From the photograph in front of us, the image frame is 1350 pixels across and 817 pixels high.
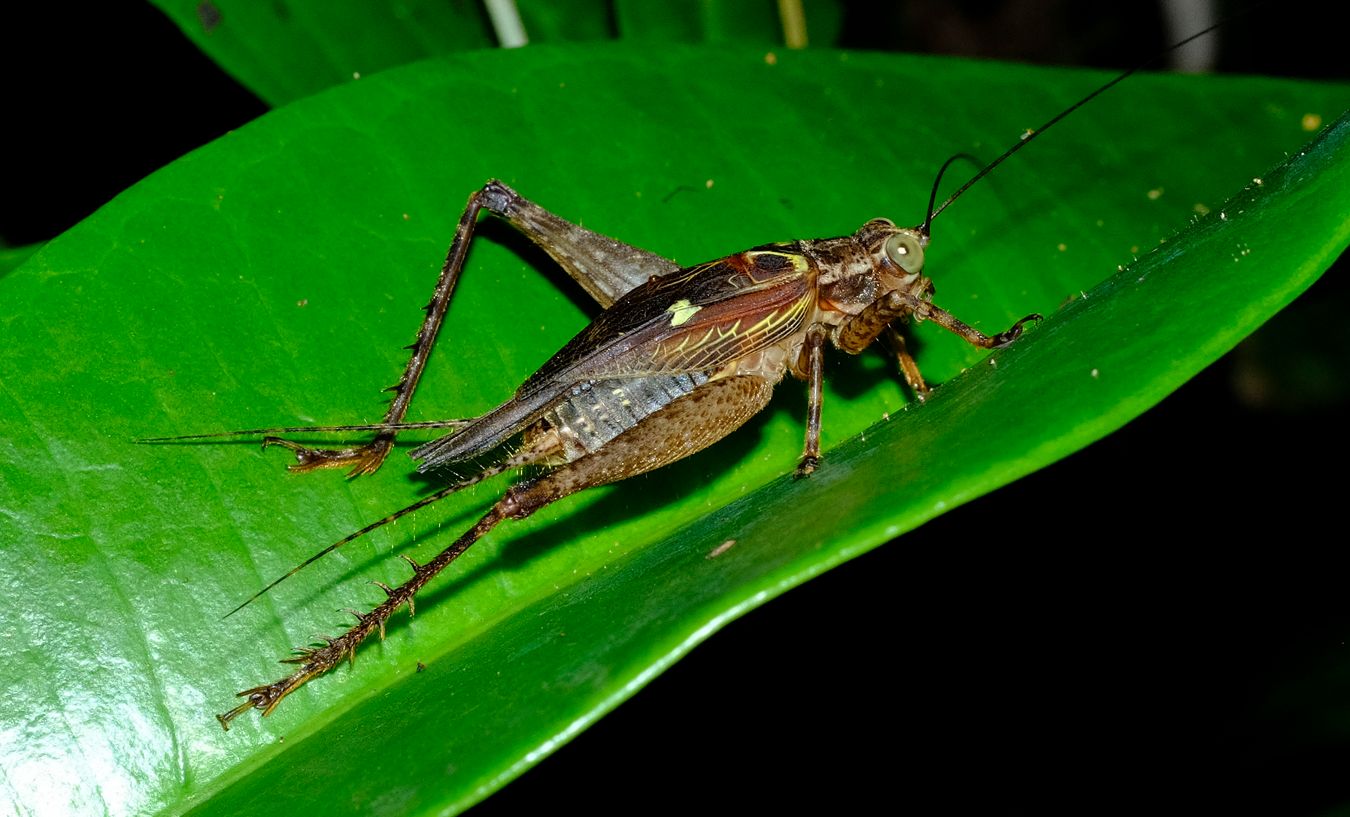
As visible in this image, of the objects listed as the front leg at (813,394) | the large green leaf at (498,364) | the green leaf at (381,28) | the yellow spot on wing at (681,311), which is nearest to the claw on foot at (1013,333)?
the large green leaf at (498,364)

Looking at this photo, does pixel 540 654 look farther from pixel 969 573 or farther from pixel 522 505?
pixel 969 573

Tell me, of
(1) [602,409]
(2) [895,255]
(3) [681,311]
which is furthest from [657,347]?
(2) [895,255]

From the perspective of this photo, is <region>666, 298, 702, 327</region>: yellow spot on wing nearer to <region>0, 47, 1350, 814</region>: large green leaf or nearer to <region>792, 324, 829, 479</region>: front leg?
<region>0, 47, 1350, 814</region>: large green leaf

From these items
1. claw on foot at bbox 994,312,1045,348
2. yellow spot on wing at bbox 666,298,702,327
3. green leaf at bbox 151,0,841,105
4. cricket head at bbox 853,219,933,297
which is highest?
green leaf at bbox 151,0,841,105

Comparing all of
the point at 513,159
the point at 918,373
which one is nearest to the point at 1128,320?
the point at 918,373

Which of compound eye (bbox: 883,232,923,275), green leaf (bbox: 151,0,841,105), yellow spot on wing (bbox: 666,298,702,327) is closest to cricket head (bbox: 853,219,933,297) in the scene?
compound eye (bbox: 883,232,923,275)

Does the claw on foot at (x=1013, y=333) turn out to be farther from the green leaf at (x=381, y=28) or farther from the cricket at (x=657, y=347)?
the green leaf at (x=381, y=28)
